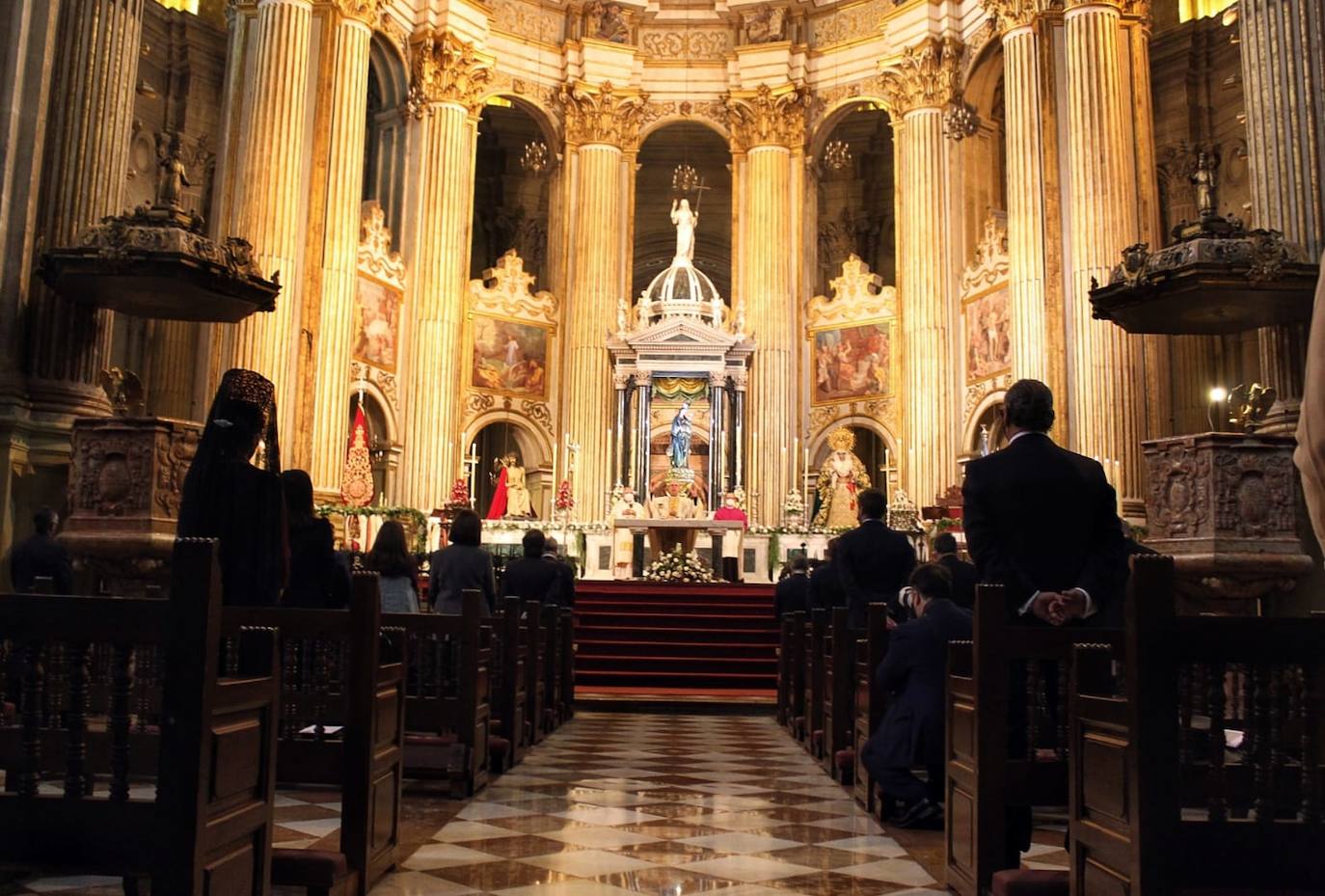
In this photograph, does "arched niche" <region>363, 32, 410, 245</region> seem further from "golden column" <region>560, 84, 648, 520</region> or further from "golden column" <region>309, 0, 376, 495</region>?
"golden column" <region>560, 84, 648, 520</region>

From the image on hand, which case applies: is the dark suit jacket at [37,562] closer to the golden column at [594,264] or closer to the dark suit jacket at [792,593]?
the dark suit jacket at [792,593]

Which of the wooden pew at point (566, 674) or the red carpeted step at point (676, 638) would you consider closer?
the wooden pew at point (566, 674)

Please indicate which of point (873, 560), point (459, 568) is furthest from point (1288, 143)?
point (459, 568)

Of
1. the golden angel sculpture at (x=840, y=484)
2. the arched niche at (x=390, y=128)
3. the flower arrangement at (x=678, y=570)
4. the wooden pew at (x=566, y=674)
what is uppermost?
the arched niche at (x=390, y=128)

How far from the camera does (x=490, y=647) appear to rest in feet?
22.3

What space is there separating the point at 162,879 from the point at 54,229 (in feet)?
30.3

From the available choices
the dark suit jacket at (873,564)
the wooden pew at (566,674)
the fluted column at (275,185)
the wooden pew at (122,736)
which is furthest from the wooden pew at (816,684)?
the fluted column at (275,185)

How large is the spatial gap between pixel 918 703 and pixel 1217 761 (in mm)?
2582

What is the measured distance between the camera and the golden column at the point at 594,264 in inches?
920

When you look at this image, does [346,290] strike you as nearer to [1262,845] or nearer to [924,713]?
[924,713]

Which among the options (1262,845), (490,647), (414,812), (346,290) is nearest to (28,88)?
(490,647)

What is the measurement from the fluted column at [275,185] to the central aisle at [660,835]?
405 inches

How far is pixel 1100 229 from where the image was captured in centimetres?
1680

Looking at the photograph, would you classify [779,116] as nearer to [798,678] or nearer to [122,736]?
[798,678]
